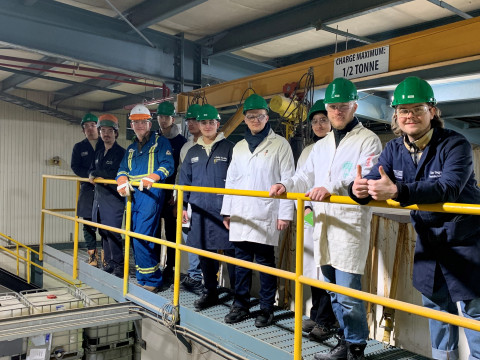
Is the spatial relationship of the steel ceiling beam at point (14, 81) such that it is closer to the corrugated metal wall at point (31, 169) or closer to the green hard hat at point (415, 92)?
the corrugated metal wall at point (31, 169)

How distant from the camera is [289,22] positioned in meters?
5.75

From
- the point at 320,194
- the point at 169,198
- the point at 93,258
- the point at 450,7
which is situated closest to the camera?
the point at 320,194

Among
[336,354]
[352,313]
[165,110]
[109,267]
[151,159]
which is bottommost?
[109,267]

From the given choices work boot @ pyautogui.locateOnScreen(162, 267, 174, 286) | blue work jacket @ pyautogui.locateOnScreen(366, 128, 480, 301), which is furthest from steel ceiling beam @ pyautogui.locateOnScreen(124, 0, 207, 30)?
blue work jacket @ pyautogui.locateOnScreen(366, 128, 480, 301)

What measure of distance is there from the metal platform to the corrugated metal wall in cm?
954

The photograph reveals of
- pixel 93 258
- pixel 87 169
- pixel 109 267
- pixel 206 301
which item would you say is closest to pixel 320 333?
pixel 206 301

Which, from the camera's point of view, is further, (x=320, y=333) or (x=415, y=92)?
(x=320, y=333)

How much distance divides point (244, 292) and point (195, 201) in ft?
3.32

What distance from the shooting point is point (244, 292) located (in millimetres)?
3887

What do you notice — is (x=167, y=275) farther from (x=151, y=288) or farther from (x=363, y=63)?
(x=363, y=63)

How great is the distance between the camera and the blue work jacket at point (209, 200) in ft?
13.7

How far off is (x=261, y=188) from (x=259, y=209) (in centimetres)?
20

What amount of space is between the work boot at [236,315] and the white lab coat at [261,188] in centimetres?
65

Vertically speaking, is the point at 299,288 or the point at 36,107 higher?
the point at 36,107
